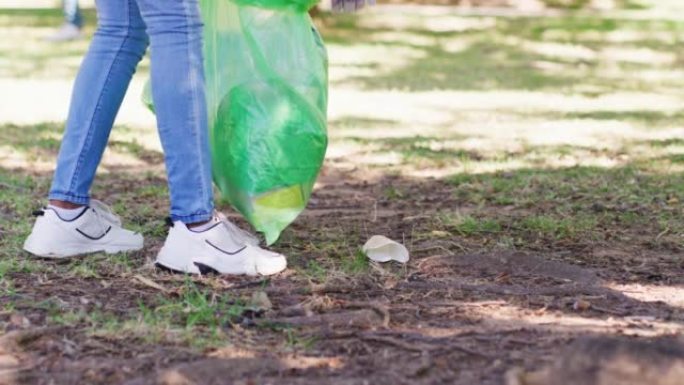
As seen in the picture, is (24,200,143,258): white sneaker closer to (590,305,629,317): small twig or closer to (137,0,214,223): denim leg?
(137,0,214,223): denim leg

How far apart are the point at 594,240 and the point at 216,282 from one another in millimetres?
1433

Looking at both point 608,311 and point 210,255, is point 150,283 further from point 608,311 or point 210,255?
point 608,311

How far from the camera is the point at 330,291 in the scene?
330 centimetres

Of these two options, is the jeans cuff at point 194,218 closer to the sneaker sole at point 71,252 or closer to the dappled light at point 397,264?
the dappled light at point 397,264

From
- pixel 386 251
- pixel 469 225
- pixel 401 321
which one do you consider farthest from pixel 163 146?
pixel 469 225

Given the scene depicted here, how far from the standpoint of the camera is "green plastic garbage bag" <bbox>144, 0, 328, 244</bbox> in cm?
371

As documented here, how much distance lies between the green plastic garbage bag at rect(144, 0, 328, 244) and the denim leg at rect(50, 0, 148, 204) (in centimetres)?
27

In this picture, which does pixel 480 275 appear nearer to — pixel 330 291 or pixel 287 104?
pixel 330 291

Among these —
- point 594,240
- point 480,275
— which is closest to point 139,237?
point 480,275

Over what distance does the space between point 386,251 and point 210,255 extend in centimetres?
58

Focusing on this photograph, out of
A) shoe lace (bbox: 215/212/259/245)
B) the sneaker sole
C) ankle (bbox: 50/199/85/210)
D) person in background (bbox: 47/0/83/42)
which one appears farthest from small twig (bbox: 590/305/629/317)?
person in background (bbox: 47/0/83/42)

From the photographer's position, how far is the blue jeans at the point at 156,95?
134 inches

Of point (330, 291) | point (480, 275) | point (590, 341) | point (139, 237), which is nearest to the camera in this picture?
point (590, 341)

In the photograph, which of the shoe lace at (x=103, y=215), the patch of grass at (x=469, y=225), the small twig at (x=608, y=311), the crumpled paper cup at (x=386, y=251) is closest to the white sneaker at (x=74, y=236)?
the shoe lace at (x=103, y=215)
